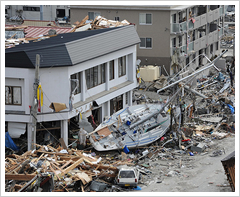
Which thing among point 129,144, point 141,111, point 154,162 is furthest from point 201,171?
point 141,111

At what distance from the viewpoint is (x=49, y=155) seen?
29375 millimetres

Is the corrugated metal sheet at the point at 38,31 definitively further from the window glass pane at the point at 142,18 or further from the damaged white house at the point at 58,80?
the window glass pane at the point at 142,18

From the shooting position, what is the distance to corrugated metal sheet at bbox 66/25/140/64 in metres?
33.4

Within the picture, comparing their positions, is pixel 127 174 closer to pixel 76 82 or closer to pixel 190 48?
pixel 76 82

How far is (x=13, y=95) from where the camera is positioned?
32750mm

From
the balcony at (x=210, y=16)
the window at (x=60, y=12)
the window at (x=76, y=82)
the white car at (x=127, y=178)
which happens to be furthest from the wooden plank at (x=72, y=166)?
the window at (x=60, y=12)

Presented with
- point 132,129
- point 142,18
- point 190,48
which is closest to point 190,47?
point 190,48

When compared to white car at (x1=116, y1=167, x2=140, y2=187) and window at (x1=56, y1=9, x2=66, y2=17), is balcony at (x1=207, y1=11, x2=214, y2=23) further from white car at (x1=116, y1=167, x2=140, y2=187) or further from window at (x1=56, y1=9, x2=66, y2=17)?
white car at (x1=116, y1=167, x2=140, y2=187)

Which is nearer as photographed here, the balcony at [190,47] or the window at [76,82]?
the window at [76,82]

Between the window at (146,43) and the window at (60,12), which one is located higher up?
the window at (60,12)

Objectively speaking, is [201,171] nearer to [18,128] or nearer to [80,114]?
[80,114]

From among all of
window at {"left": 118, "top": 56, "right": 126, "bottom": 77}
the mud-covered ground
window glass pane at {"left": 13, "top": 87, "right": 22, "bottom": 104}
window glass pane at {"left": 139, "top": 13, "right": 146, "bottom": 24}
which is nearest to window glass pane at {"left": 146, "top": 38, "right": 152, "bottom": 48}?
window glass pane at {"left": 139, "top": 13, "right": 146, "bottom": 24}

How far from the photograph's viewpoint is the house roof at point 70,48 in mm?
31750

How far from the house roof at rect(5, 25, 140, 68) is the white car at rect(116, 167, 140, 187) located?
8748 mm
